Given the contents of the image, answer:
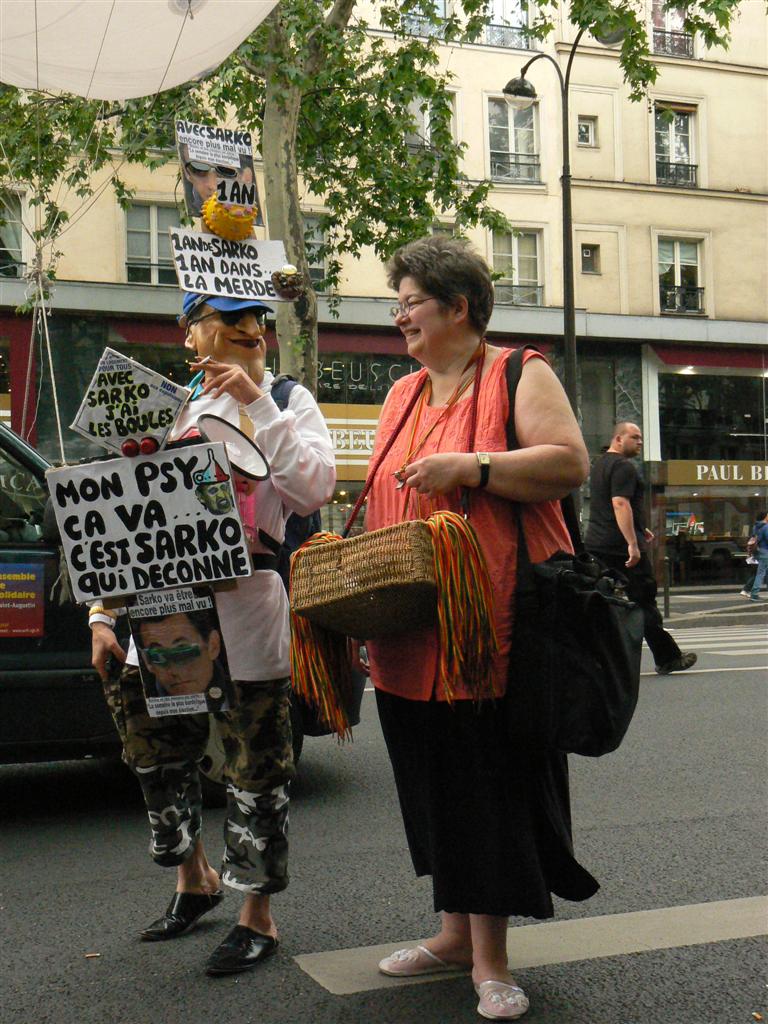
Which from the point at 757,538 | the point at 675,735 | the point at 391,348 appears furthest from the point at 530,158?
the point at 675,735

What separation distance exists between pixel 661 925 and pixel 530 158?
75.4ft

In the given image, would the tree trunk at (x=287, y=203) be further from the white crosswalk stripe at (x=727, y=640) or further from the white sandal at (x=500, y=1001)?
the white sandal at (x=500, y=1001)

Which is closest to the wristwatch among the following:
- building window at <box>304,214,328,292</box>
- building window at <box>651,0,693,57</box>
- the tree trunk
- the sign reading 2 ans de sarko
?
the sign reading 2 ans de sarko

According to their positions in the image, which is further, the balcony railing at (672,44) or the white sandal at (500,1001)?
the balcony railing at (672,44)

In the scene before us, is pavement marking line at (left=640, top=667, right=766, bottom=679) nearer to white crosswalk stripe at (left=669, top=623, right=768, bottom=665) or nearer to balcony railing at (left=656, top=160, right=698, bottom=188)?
white crosswalk stripe at (left=669, top=623, right=768, bottom=665)

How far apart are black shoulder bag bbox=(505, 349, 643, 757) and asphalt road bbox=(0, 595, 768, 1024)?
2.36ft

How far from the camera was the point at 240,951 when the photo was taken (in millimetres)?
3246

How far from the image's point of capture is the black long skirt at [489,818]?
2893 mm

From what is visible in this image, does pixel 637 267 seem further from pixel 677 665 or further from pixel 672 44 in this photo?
pixel 677 665

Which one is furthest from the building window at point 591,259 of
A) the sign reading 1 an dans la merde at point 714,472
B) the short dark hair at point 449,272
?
the short dark hair at point 449,272

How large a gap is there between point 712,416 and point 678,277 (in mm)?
3182

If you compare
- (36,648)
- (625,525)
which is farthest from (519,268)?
(36,648)

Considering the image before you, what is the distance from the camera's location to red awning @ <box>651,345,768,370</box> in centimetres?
2598

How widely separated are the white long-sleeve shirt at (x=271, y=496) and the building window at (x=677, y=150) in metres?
24.5
